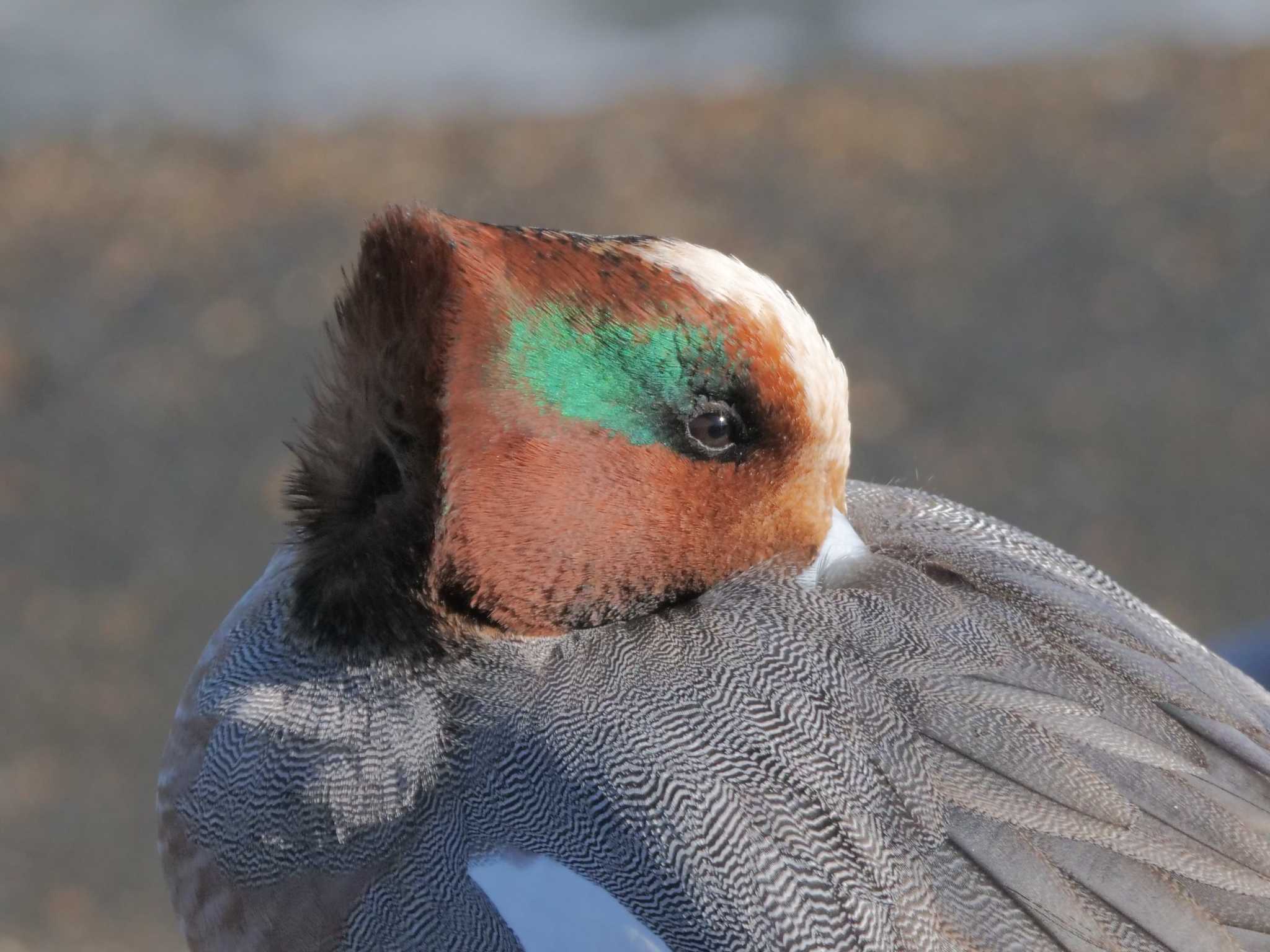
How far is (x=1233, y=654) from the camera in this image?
5.39 ft

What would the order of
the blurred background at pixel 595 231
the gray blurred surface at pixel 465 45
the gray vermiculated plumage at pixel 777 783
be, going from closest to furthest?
the gray vermiculated plumage at pixel 777 783, the blurred background at pixel 595 231, the gray blurred surface at pixel 465 45

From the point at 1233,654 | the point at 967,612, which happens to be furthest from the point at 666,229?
the point at 967,612

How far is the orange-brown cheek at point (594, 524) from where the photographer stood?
3.29 feet

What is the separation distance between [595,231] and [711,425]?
3356 mm

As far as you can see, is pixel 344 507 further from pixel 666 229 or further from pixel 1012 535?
pixel 666 229

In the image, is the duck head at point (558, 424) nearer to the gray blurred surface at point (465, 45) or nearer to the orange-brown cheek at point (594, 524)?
the orange-brown cheek at point (594, 524)

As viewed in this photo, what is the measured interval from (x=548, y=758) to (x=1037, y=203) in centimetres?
366

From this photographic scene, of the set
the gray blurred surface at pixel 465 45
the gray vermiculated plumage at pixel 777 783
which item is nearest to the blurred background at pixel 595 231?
the gray blurred surface at pixel 465 45

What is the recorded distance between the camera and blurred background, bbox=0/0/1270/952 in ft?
10.6

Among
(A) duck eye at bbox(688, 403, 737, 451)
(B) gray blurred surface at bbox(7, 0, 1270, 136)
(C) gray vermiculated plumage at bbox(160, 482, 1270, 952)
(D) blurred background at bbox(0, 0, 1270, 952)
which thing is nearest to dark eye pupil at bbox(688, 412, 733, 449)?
(A) duck eye at bbox(688, 403, 737, 451)

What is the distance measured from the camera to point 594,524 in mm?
1015

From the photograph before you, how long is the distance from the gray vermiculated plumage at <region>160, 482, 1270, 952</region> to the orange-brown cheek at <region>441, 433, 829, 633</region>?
0.08 feet

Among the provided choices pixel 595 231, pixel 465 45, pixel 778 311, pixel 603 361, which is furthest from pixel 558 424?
pixel 465 45

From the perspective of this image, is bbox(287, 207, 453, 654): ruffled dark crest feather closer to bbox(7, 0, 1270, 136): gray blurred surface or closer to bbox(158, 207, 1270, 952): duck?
bbox(158, 207, 1270, 952): duck
